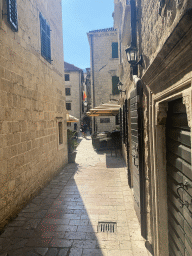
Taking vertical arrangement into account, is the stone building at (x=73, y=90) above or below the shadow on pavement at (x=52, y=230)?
above

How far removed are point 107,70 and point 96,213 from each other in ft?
56.3

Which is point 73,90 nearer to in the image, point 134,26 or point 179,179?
point 134,26

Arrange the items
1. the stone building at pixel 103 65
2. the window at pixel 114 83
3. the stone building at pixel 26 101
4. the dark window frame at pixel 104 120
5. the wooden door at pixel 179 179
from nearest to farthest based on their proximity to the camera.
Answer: the wooden door at pixel 179 179, the stone building at pixel 26 101, the window at pixel 114 83, the stone building at pixel 103 65, the dark window frame at pixel 104 120

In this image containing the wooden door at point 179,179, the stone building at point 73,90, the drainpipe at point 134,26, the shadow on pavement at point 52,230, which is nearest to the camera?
the wooden door at point 179,179

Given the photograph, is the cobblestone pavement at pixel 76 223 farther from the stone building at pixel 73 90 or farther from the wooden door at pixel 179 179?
the stone building at pixel 73 90

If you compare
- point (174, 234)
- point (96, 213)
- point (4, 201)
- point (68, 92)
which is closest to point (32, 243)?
point (4, 201)

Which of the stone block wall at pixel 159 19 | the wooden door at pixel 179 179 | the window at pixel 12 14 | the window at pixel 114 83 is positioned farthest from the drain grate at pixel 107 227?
the window at pixel 114 83

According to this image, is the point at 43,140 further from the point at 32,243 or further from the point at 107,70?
the point at 107,70

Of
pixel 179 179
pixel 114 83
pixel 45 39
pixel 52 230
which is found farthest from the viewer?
pixel 114 83

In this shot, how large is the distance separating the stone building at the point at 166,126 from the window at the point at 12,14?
8.01ft

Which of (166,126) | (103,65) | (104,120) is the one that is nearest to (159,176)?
(166,126)

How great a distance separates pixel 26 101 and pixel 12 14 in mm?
1878

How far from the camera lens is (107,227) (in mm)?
3537

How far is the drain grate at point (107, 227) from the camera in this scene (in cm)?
344
